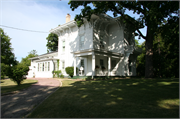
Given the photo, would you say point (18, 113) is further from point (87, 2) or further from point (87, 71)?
point (87, 71)

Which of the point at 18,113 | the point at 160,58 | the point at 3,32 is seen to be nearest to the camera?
the point at 18,113

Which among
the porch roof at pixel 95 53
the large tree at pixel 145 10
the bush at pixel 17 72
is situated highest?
the large tree at pixel 145 10

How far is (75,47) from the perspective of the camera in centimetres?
2030

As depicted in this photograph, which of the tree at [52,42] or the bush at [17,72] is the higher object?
the tree at [52,42]

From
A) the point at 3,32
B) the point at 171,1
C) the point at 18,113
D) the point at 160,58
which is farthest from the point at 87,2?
the point at 3,32

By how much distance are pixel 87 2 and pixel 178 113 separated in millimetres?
12669

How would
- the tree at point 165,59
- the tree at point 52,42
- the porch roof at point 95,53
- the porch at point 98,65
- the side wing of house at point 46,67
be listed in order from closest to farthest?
the porch roof at point 95,53, the porch at point 98,65, the tree at point 165,59, the side wing of house at point 46,67, the tree at point 52,42

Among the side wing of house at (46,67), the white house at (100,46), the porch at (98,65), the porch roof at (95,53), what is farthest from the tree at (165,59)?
the side wing of house at (46,67)

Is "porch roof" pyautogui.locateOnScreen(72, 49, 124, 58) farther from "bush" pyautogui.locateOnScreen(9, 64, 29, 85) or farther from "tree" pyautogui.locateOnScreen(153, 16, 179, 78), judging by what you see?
"bush" pyautogui.locateOnScreen(9, 64, 29, 85)

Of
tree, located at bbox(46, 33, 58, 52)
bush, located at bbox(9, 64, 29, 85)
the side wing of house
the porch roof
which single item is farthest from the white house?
tree, located at bbox(46, 33, 58, 52)

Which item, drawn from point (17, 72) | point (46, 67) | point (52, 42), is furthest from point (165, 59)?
point (52, 42)

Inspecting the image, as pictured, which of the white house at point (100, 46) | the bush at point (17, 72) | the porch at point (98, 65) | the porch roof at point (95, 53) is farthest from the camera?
the porch at point (98, 65)

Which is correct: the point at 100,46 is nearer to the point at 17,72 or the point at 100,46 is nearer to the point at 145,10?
the point at 145,10

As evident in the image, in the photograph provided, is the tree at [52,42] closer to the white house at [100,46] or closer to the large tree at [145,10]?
the white house at [100,46]
